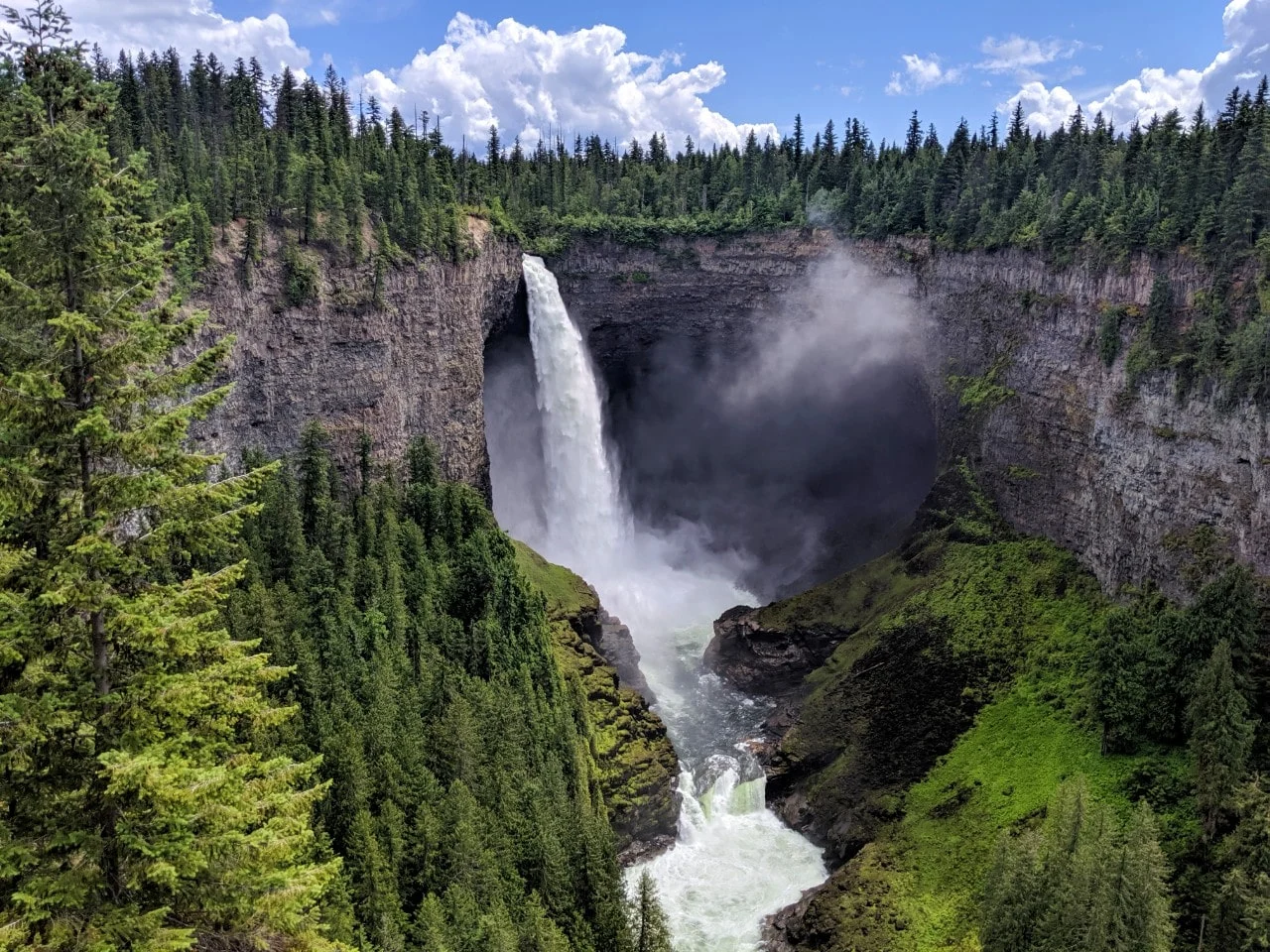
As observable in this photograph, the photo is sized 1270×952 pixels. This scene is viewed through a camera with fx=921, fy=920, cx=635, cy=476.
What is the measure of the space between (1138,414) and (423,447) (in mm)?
51488

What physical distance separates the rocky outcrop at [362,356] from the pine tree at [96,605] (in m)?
43.6

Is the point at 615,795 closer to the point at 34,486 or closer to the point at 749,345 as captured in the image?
the point at 34,486

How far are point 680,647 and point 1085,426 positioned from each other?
131 ft

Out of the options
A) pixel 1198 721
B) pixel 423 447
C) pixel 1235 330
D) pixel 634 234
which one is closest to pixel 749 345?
pixel 634 234

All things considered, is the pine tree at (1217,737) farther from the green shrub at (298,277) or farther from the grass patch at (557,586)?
the green shrub at (298,277)

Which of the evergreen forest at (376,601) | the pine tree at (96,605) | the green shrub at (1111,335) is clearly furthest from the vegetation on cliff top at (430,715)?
the green shrub at (1111,335)

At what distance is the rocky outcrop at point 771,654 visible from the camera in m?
76.0

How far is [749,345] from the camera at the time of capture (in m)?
103

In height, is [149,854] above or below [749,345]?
below

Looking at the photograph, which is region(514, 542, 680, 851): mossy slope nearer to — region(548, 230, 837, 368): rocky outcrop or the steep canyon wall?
the steep canyon wall

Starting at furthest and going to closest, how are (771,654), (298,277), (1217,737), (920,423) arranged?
(920,423)
(771,654)
(298,277)
(1217,737)

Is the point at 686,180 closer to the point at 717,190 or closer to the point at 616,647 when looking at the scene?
the point at 717,190

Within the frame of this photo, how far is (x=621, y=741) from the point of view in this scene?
62.3 m

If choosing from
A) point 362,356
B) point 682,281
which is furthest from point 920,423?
point 362,356
